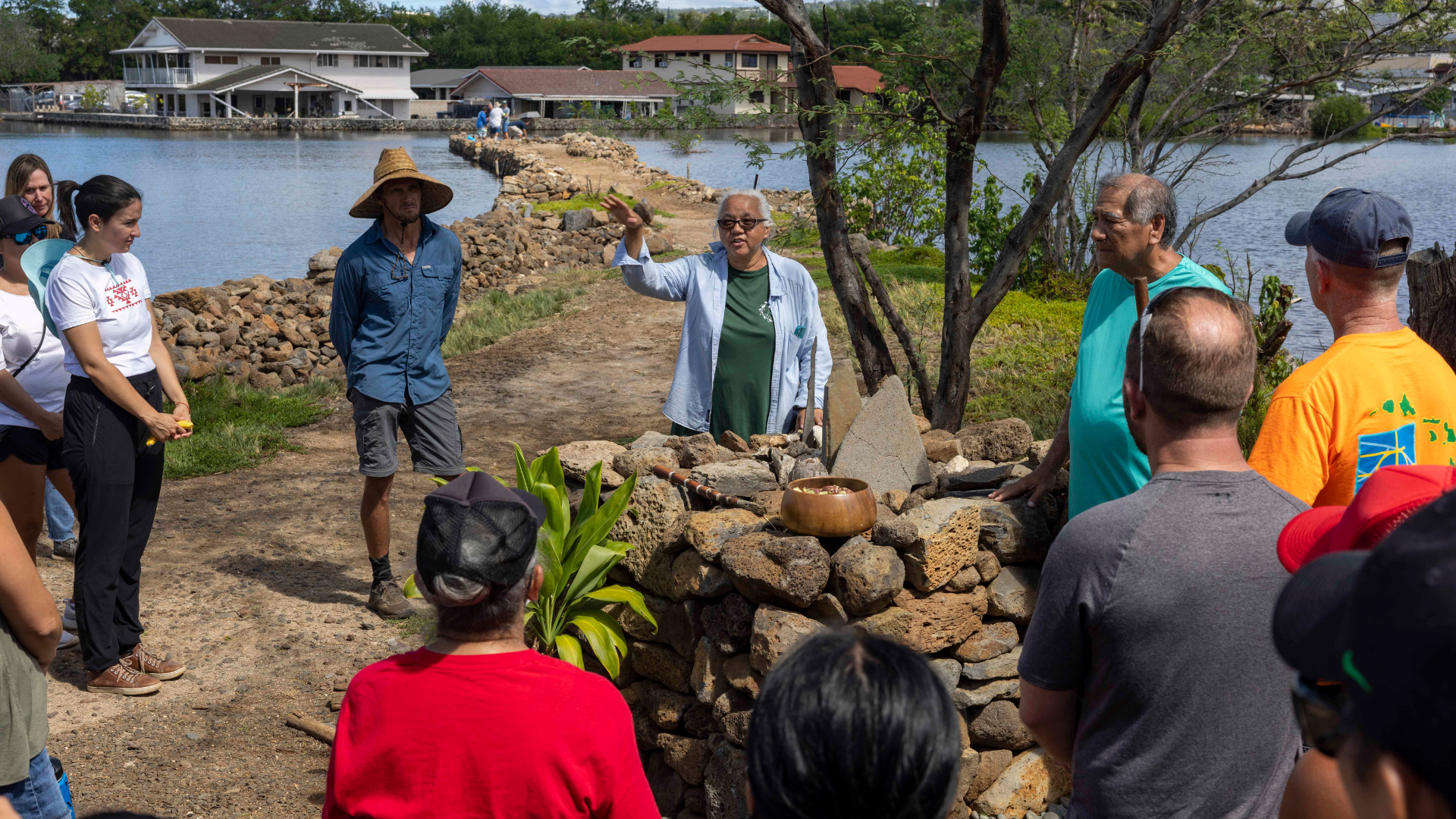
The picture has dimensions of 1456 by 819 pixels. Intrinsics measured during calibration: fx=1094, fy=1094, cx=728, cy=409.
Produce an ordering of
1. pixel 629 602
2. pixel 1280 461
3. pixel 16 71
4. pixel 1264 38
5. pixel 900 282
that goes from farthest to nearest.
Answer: pixel 16 71 < pixel 900 282 < pixel 1264 38 < pixel 629 602 < pixel 1280 461

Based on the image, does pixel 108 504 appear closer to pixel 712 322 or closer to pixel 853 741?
pixel 712 322

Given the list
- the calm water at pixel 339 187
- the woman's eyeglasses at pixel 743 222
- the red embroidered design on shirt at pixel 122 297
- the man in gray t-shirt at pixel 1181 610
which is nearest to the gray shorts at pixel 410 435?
the red embroidered design on shirt at pixel 122 297

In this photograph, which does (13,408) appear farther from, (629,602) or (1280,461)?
(1280,461)

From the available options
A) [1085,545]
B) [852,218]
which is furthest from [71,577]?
[852,218]

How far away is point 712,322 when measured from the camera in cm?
493

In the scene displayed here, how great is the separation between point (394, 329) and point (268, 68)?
2819 inches

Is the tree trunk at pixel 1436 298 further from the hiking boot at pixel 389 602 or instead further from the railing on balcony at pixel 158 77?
the railing on balcony at pixel 158 77

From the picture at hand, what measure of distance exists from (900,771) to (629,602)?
2918mm

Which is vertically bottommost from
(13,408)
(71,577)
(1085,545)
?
(71,577)

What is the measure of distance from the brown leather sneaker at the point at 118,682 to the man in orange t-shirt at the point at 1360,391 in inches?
172

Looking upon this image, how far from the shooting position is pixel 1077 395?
10.2ft

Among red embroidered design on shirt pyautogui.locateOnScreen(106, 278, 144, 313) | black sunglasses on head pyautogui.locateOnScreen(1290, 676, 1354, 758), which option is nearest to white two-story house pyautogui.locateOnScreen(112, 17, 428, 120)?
red embroidered design on shirt pyautogui.locateOnScreen(106, 278, 144, 313)

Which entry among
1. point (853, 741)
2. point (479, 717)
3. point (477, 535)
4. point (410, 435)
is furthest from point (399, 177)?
point (853, 741)

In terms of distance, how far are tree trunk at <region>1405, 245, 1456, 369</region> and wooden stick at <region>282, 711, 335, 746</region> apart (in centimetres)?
455
